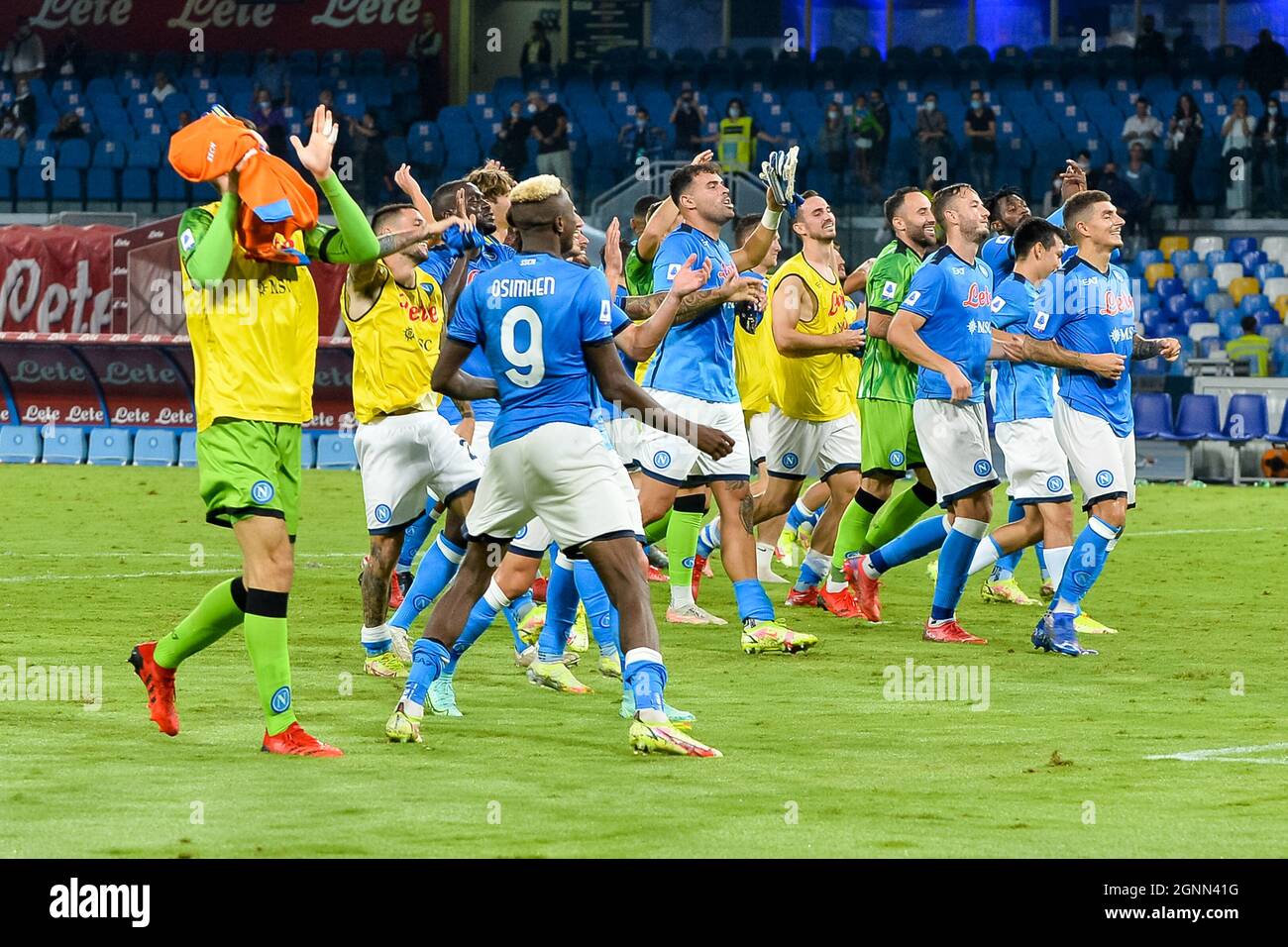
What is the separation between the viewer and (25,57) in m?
37.3

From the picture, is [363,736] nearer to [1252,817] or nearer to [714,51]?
[1252,817]

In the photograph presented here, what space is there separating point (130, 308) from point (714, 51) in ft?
41.2

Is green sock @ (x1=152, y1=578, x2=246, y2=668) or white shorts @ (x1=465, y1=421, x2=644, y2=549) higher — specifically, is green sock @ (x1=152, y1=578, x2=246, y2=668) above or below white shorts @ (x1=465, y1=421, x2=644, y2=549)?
below

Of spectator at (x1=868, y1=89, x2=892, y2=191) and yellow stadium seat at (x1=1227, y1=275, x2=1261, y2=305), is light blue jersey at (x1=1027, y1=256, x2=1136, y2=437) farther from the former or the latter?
yellow stadium seat at (x1=1227, y1=275, x2=1261, y2=305)

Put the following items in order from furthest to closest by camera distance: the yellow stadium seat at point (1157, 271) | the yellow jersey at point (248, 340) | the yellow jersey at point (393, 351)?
the yellow stadium seat at point (1157, 271) < the yellow jersey at point (393, 351) < the yellow jersey at point (248, 340)

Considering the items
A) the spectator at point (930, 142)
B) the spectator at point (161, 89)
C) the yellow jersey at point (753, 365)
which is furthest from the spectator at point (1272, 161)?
the spectator at point (161, 89)

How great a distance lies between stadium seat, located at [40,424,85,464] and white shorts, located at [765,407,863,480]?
15663mm

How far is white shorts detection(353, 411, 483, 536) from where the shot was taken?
1003cm

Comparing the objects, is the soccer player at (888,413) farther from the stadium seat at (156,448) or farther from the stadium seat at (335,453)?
the stadium seat at (156,448)

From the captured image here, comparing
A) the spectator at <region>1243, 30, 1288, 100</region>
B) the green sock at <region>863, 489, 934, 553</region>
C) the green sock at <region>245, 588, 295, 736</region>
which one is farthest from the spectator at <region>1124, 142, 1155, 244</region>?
the green sock at <region>245, 588, 295, 736</region>

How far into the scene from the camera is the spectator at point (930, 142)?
1113 inches

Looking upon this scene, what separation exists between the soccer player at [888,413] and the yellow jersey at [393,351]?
119 inches

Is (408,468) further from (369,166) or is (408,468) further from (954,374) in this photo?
(369,166)

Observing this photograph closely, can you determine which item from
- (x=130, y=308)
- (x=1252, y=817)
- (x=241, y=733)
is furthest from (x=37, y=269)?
(x=1252, y=817)
